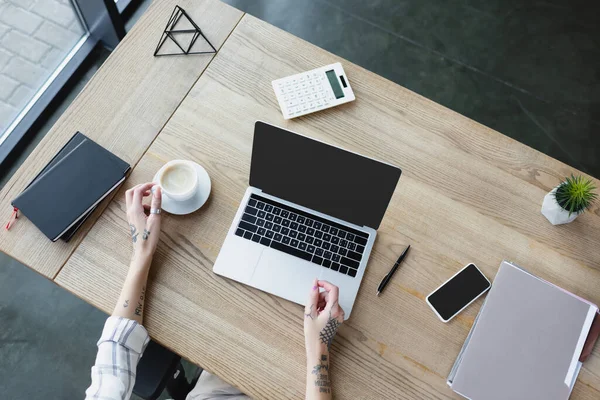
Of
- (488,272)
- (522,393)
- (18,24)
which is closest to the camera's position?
(522,393)

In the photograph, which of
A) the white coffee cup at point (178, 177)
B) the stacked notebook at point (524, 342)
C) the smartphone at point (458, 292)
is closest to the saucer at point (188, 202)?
the white coffee cup at point (178, 177)

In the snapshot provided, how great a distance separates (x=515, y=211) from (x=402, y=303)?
36cm

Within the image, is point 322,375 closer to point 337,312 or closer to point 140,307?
point 337,312

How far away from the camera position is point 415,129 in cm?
131

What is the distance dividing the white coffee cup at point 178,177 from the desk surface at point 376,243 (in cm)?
6

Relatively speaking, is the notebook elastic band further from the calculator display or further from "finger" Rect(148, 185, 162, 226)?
the calculator display

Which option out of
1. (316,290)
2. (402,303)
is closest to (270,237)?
(316,290)

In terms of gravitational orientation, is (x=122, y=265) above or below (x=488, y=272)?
below

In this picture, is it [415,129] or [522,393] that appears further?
[415,129]

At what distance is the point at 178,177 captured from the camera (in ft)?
3.99

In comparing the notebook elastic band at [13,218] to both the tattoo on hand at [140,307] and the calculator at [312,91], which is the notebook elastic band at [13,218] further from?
the calculator at [312,91]

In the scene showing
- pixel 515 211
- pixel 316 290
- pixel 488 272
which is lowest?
pixel 316 290

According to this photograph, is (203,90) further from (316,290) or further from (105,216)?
(316,290)

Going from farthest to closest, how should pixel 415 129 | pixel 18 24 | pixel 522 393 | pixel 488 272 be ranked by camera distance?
pixel 18 24 → pixel 415 129 → pixel 488 272 → pixel 522 393
